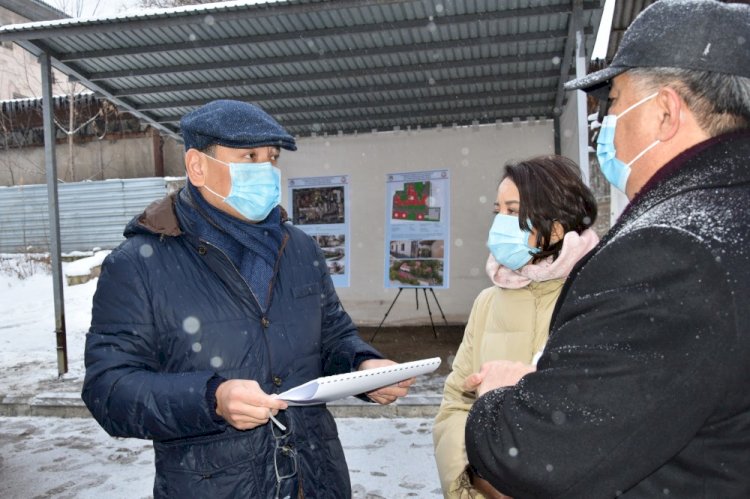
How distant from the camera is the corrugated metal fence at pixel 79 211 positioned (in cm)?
1557

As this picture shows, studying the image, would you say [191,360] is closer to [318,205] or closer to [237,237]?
[237,237]

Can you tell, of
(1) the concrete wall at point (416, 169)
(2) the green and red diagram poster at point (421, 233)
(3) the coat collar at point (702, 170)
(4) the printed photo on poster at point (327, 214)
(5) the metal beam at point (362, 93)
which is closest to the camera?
(3) the coat collar at point (702, 170)

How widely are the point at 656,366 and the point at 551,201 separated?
1273 mm

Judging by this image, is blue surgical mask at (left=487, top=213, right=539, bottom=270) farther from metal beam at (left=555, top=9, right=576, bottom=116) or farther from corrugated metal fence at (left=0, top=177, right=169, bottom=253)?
corrugated metal fence at (left=0, top=177, right=169, bottom=253)

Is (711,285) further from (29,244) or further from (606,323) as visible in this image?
(29,244)

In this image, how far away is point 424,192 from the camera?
337 inches

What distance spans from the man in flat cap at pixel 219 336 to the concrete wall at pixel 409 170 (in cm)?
654

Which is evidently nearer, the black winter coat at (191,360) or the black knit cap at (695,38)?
the black knit cap at (695,38)

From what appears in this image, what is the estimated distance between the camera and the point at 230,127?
2.12m

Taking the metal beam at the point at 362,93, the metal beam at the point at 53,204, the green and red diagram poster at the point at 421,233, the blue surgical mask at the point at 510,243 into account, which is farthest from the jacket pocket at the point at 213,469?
the green and red diagram poster at the point at 421,233

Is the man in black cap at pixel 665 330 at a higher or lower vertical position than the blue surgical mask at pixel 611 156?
lower

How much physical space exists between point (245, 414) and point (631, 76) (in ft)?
4.17

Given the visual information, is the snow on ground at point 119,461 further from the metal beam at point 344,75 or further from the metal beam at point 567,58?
the metal beam at point 344,75

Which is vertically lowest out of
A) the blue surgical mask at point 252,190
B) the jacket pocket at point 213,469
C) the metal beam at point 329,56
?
the jacket pocket at point 213,469
